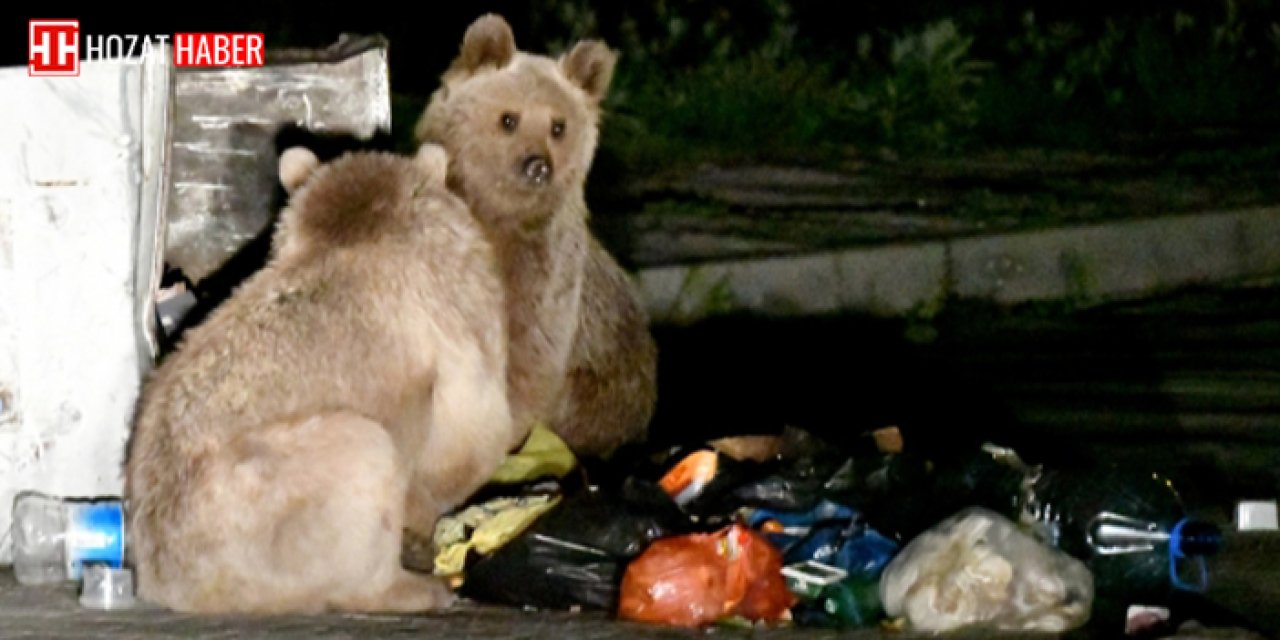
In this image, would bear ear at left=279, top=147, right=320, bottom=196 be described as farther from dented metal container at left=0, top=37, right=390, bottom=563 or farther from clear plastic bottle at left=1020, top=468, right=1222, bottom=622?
clear plastic bottle at left=1020, top=468, right=1222, bottom=622

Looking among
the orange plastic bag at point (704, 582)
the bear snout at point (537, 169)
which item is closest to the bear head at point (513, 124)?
the bear snout at point (537, 169)

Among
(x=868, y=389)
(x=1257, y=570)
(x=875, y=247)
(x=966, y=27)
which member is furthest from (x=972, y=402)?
(x=966, y=27)

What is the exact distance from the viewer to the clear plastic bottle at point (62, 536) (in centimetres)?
671

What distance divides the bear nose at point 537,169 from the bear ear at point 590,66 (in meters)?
0.46

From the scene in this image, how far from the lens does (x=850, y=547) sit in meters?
6.41

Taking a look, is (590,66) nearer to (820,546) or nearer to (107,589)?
(820,546)

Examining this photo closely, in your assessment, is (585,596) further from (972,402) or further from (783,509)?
(972,402)

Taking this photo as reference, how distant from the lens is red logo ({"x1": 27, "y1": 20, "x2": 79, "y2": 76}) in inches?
278

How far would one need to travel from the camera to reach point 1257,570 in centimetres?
682

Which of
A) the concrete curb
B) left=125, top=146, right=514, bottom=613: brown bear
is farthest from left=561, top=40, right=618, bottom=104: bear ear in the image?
the concrete curb

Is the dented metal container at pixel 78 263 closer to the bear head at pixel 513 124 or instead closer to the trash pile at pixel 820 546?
the trash pile at pixel 820 546

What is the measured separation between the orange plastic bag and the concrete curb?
6.07 meters

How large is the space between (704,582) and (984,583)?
77 cm

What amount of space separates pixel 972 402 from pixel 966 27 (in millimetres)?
10705
